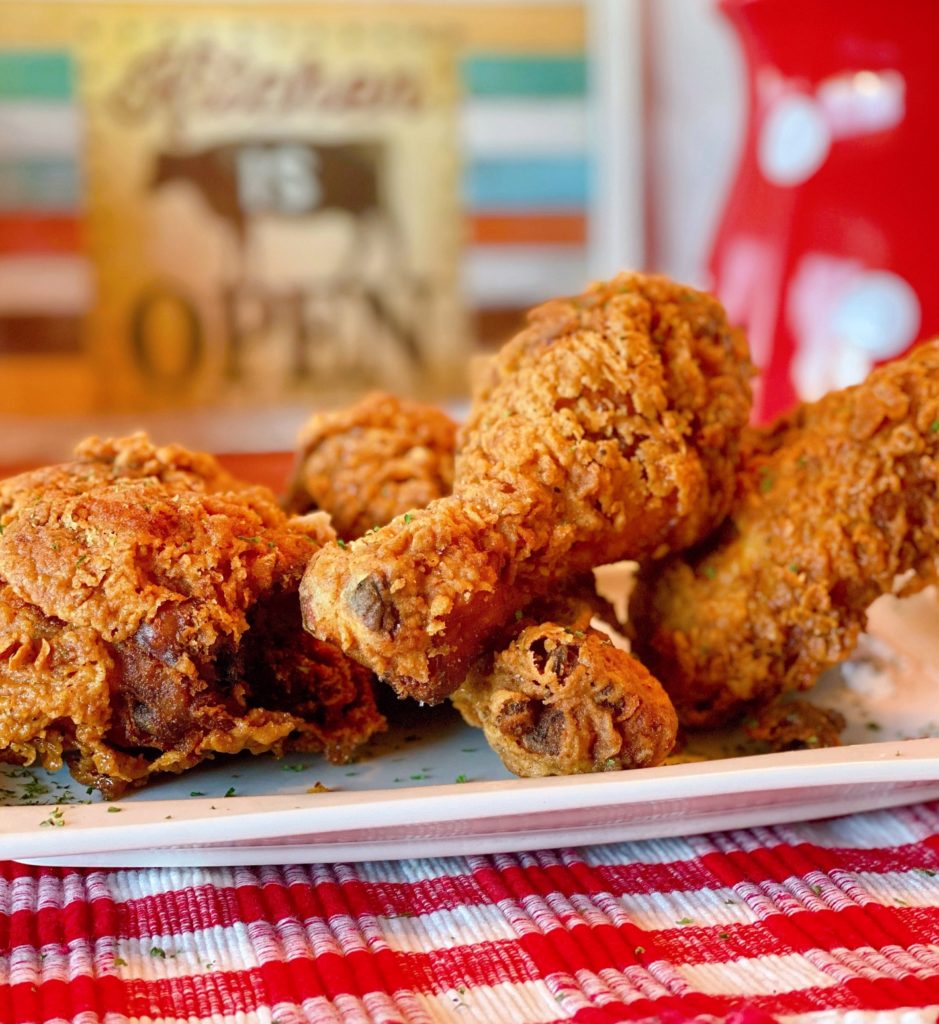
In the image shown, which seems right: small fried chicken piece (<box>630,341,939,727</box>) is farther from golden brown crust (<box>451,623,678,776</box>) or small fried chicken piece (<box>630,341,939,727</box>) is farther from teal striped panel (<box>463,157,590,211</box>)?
teal striped panel (<box>463,157,590,211</box>)

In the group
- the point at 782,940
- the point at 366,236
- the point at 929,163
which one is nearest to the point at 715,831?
the point at 782,940

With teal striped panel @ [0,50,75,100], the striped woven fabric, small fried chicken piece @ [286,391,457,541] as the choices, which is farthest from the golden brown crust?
teal striped panel @ [0,50,75,100]

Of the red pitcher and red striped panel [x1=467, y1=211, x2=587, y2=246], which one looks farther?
red striped panel [x1=467, y1=211, x2=587, y2=246]

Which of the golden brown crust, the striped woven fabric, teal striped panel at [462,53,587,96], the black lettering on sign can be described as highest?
teal striped panel at [462,53,587,96]

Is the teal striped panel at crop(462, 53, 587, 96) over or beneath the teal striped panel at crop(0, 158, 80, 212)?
over

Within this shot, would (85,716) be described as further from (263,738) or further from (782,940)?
(782,940)

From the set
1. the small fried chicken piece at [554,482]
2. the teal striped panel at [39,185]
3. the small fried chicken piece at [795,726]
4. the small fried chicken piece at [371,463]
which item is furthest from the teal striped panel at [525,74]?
the small fried chicken piece at [795,726]
